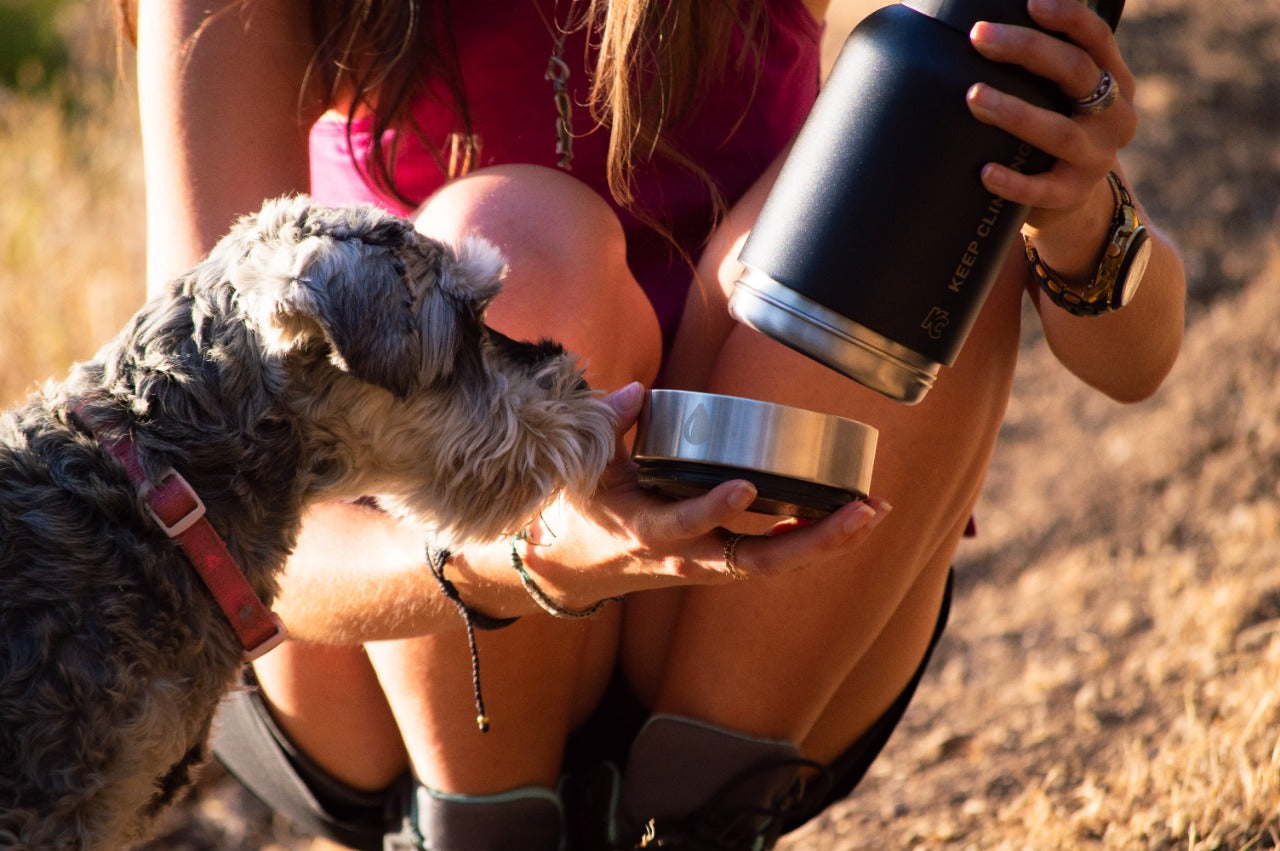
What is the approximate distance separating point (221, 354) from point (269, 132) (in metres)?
0.82

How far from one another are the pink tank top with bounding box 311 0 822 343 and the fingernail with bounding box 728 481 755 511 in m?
1.19

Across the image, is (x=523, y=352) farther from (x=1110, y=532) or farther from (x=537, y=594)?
(x=1110, y=532)

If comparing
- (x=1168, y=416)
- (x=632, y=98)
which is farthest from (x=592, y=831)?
(x=1168, y=416)

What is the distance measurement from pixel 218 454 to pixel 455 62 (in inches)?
43.6

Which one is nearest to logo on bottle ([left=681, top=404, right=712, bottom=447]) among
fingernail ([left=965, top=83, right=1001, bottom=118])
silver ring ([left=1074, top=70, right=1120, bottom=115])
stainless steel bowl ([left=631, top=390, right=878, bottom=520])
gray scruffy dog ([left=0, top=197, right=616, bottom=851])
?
stainless steel bowl ([left=631, top=390, right=878, bottom=520])

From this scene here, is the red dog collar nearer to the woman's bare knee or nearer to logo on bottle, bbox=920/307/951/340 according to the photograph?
the woman's bare knee

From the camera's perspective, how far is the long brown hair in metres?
2.48

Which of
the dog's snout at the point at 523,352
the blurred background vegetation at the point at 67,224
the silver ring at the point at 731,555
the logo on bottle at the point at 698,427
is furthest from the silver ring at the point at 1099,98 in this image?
the blurred background vegetation at the point at 67,224

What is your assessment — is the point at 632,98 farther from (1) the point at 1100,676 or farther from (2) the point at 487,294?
(1) the point at 1100,676

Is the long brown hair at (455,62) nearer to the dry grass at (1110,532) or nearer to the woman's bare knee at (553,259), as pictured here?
the woman's bare knee at (553,259)

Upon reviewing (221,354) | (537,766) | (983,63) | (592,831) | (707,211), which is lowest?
(592,831)

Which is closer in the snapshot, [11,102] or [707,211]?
[707,211]

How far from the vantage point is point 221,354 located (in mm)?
1916

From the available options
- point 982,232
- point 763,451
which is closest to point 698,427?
point 763,451
